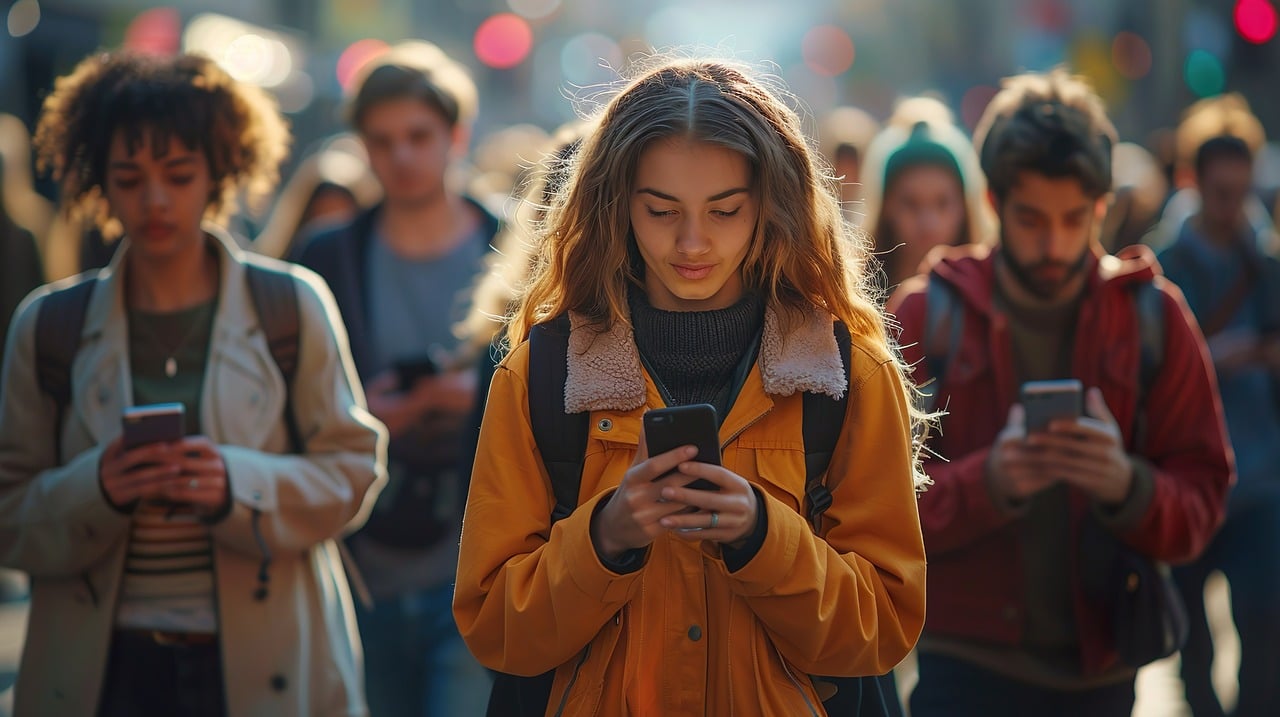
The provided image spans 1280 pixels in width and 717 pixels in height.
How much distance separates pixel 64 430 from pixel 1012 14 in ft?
146

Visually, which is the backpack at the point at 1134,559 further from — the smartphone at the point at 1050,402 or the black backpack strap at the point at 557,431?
the black backpack strap at the point at 557,431

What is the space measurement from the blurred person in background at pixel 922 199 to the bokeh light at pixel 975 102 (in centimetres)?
3985

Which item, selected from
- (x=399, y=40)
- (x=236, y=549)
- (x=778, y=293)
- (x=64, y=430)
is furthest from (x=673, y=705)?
(x=399, y=40)

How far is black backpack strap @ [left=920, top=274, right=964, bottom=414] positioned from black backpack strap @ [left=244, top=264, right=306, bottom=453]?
179 cm

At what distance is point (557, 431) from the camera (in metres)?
3.08

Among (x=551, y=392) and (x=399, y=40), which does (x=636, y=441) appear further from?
(x=399, y=40)

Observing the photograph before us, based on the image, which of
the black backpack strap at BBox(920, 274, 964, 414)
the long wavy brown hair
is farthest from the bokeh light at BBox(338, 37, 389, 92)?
the long wavy brown hair

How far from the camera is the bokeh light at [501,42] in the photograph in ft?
169

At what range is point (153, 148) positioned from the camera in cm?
448

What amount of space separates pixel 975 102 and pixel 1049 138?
4530cm

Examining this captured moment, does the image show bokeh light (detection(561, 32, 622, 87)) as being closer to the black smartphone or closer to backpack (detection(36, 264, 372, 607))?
the black smartphone

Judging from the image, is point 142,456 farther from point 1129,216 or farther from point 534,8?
point 534,8

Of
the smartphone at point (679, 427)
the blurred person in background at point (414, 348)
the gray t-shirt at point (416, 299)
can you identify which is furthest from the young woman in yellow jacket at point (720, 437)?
the gray t-shirt at point (416, 299)

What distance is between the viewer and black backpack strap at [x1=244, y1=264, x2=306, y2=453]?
14.8 ft
